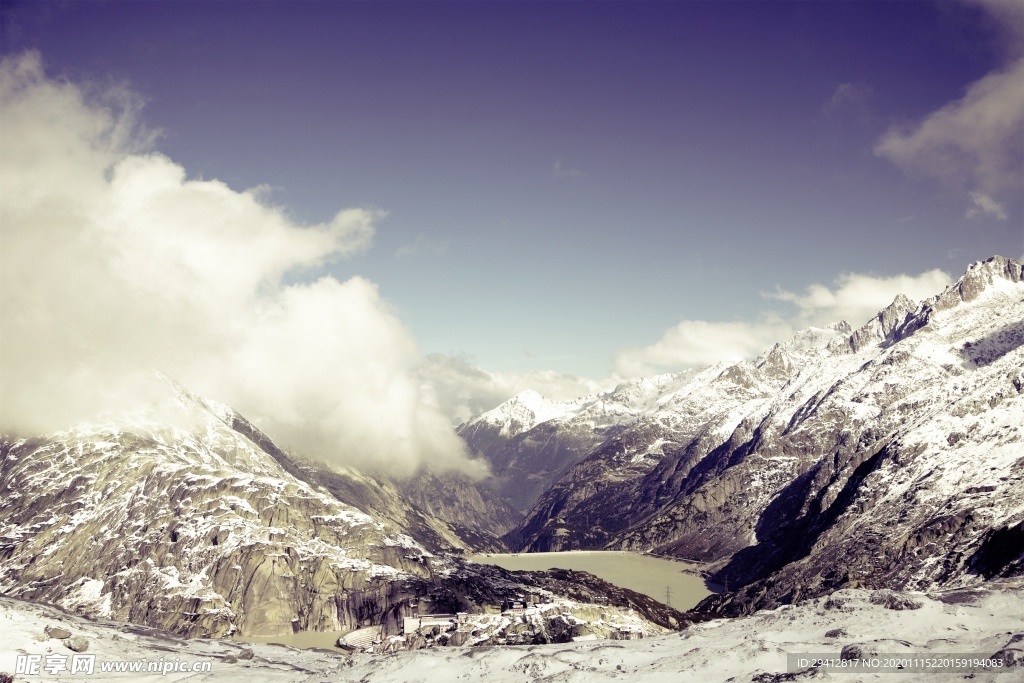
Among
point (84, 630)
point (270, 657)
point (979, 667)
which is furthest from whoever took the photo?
point (270, 657)

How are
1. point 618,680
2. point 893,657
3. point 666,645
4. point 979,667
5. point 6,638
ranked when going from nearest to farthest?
point 979,667 < point 893,657 < point 618,680 < point 666,645 < point 6,638

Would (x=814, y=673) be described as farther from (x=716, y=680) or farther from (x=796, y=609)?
(x=796, y=609)

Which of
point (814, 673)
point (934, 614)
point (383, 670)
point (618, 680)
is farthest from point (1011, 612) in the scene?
point (383, 670)

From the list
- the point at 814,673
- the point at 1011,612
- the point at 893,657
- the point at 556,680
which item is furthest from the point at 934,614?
the point at 556,680

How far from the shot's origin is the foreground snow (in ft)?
318

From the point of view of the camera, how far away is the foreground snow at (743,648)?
96.9 meters

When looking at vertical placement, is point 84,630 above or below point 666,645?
above

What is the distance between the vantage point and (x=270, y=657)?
194 metres

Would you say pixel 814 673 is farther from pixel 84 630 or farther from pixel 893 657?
pixel 84 630

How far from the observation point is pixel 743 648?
10625 cm

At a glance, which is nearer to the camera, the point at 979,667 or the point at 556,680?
the point at 979,667

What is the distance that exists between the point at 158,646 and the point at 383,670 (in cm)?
9209

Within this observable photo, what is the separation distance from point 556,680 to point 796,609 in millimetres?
47443

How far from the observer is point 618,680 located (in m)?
102
